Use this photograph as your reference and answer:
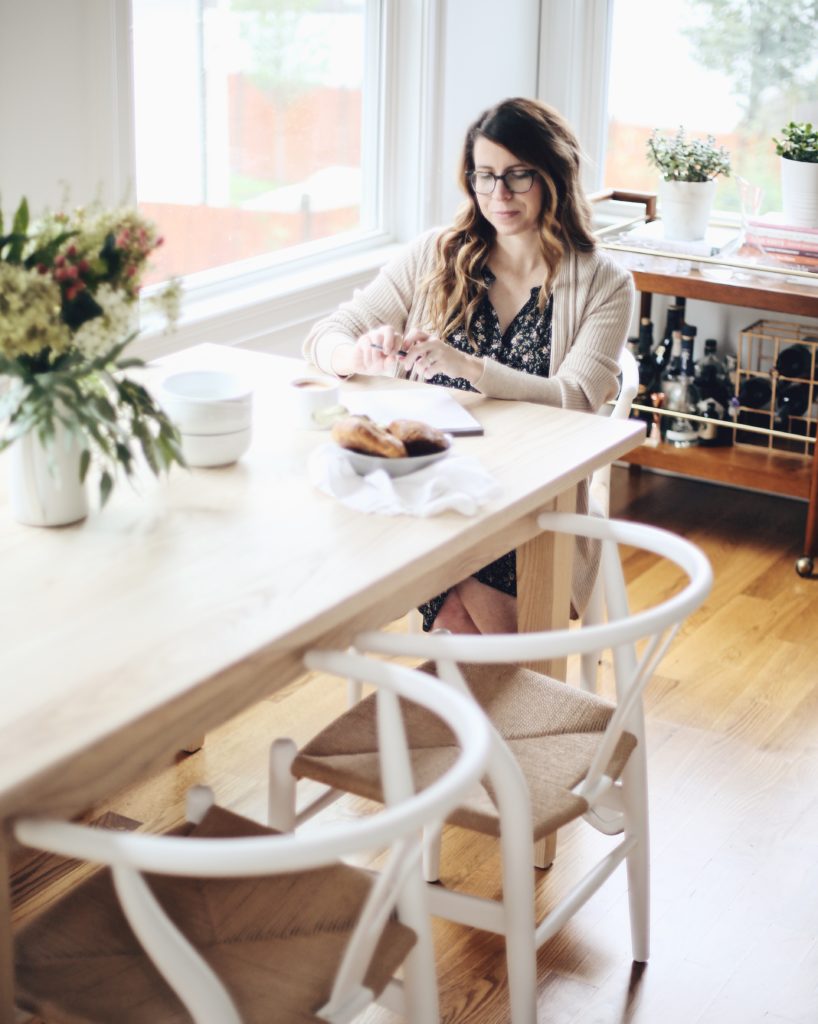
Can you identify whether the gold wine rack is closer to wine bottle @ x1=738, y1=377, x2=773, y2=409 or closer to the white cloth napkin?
wine bottle @ x1=738, y1=377, x2=773, y2=409

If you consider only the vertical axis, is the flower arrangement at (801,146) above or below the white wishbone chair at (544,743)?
above

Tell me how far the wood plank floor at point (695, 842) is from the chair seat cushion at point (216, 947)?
0.55 m

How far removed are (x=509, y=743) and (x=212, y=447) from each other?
22.3 inches

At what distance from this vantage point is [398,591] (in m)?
1.61

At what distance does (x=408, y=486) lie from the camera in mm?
1794

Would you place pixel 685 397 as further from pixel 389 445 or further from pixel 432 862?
pixel 389 445

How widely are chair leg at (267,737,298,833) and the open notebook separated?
56cm

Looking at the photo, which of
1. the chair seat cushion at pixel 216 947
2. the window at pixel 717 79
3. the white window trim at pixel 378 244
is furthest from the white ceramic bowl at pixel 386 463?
the window at pixel 717 79

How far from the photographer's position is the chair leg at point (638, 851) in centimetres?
190

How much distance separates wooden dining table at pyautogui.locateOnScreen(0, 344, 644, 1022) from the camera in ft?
4.10

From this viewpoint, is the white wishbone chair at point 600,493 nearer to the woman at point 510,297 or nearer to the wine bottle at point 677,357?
the woman at point 510,297

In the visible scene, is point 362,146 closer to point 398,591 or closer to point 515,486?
point 515,486

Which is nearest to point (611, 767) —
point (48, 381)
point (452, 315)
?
point (48, 381)

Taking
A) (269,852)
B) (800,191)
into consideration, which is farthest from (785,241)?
(269,852)
